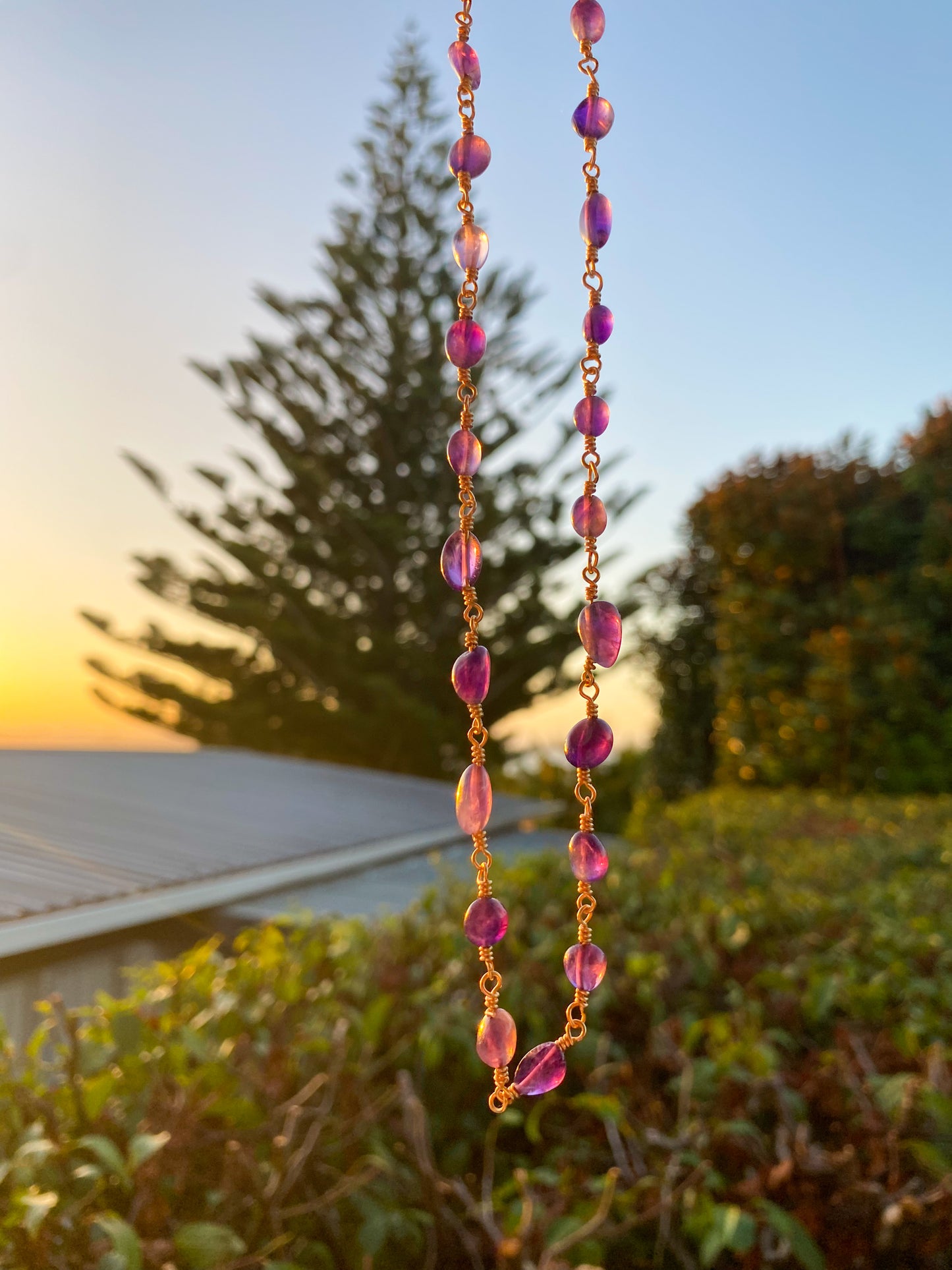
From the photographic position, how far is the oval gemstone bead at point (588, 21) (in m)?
0.78

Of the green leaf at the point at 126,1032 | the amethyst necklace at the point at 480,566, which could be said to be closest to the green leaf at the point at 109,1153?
the green leaf at the point at 126,1032

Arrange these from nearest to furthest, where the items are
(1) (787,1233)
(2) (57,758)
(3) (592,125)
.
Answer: (3) (592,125)
(1) (787,1233)
(2) (57,758)

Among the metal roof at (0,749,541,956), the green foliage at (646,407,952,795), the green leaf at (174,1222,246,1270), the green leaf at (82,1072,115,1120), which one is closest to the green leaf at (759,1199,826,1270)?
the green leaf at (174,1222,246,1270)

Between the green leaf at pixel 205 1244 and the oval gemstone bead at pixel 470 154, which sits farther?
the green leaf at pixel 205 1244

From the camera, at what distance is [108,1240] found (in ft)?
3.75

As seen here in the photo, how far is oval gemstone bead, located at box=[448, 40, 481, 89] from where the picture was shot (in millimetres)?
756

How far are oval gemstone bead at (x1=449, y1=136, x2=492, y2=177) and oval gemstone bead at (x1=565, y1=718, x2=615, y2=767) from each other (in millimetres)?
434

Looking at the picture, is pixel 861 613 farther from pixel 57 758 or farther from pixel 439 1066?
pixel 439 1066

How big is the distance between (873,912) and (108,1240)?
88.5 inches

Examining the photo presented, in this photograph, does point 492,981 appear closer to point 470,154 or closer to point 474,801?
point 474,801

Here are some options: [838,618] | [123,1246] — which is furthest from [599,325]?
[838,618]

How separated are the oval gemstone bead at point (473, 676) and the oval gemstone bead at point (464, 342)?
0.22 metres

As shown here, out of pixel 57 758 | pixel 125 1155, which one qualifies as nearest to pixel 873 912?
pixel 125 1155

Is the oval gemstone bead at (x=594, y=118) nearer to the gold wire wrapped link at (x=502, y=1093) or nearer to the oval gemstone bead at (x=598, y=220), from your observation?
the oval gemstone bead at (x=598, y=220)
